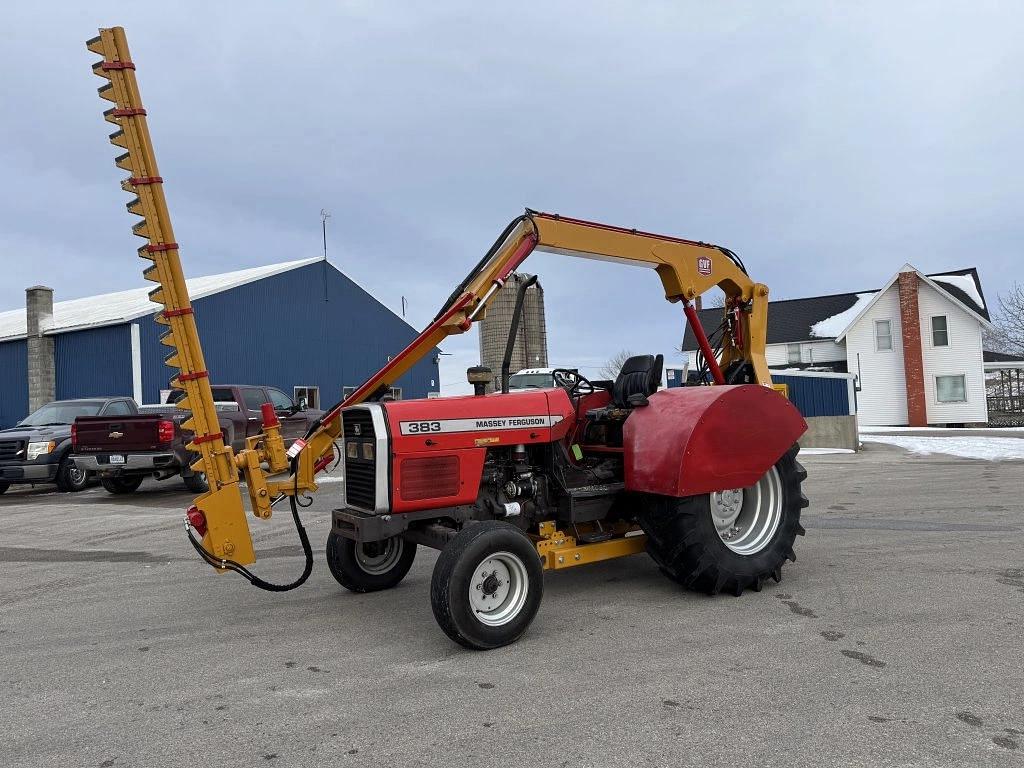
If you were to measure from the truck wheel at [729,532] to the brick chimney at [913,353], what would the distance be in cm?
2812

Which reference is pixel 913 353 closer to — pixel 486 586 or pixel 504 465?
pixel 504 465

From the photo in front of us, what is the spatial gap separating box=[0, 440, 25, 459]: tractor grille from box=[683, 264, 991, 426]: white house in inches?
912

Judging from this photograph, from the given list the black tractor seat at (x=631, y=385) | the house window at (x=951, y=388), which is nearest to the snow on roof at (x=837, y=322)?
the house window at (x=951, y=388)

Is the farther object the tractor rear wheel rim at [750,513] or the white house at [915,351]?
the white house at [915,351]

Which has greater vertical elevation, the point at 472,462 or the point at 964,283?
the point at 964,283

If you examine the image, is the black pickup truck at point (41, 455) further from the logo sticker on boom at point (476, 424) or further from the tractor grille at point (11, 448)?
the logo sticker on boom at point (476, 424)

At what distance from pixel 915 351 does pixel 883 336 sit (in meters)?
1.40

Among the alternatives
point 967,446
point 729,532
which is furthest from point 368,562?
point 967,446

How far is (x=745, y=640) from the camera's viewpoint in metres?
4.51

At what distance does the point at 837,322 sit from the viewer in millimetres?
34469

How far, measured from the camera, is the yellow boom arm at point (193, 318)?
5.05 m

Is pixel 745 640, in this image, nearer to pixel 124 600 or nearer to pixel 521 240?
pixel 521 240

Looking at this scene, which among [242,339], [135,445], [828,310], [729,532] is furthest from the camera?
[828,310]

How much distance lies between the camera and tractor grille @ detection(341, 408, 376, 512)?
190 inches
